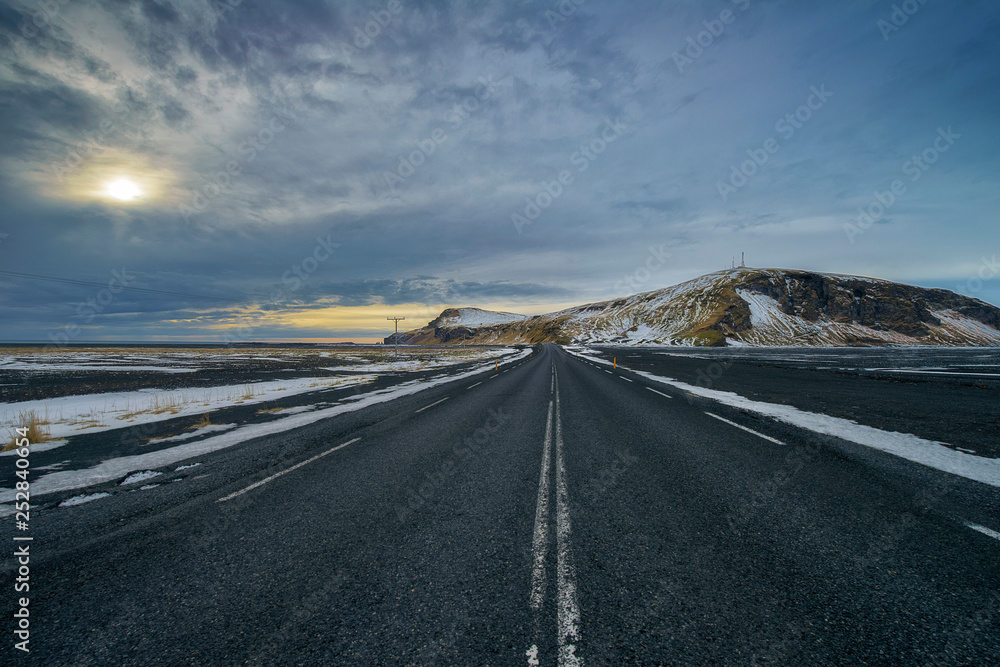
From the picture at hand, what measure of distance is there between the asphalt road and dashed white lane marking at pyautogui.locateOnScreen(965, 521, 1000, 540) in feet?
0.39

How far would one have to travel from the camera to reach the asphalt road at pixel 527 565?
252 centimetres

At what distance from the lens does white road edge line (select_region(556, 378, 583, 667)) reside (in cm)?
242

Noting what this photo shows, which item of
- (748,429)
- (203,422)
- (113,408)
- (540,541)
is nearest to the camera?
(540,541)

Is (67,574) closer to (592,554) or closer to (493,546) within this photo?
(493,546)

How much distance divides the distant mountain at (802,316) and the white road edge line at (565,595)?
4853 inches

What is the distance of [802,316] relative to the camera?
5600 inches

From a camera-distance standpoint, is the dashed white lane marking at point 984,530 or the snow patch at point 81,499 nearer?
the dashed white lane marking at point 984,530

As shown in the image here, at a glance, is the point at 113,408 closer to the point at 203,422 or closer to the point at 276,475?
the point at 203,422

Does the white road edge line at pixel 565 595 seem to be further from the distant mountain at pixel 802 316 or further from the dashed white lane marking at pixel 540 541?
the distant mountain at pixel 802 316

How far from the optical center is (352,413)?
1170 centimetres

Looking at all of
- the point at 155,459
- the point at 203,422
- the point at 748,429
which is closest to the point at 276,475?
the point at 155,459

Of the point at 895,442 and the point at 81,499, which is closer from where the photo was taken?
the point at 81,499

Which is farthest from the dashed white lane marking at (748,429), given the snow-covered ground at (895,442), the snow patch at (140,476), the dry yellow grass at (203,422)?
the dry yellow grass at (203,422)

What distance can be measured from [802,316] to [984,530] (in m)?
175
